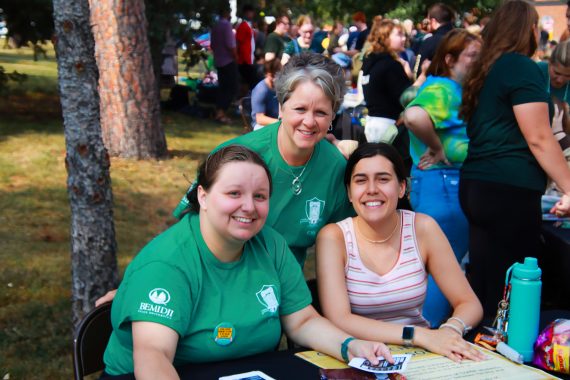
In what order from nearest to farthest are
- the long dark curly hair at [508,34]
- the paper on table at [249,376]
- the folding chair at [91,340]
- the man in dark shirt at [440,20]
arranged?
the paper on table at [249,376]
the folding chair at [91,340]
the long dark curly hair at [508,34]
the man in dark shirt at [440,20]

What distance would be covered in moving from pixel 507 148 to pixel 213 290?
1.80 metres

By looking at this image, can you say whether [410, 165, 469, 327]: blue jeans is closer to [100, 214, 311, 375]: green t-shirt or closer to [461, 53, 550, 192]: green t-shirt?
[461, 53, 550, 192]: green t-shirt

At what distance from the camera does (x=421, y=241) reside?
2797 millimetres

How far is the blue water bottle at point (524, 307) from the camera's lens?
2.19 metres

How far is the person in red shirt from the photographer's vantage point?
42.1 feet

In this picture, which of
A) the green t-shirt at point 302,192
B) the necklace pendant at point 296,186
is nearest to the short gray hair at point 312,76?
the green t-shirt at point 302,192

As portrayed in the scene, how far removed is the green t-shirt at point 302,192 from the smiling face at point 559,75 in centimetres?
222

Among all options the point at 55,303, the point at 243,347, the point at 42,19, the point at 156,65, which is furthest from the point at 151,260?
the point at 156,65

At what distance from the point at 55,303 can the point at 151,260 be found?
2724 mm

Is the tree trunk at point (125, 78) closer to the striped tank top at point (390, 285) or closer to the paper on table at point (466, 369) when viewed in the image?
the striped tank top at point (390, 285)

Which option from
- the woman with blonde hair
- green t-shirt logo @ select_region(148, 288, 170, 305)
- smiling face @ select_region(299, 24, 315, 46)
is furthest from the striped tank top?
smiling face @ select_region(299, 24, 315, 46)

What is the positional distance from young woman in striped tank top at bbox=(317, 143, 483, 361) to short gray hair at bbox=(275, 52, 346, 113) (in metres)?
0.27

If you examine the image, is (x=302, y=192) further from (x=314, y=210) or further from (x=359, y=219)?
(x=359, y=219)

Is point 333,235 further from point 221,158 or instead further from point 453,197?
point 453,197
